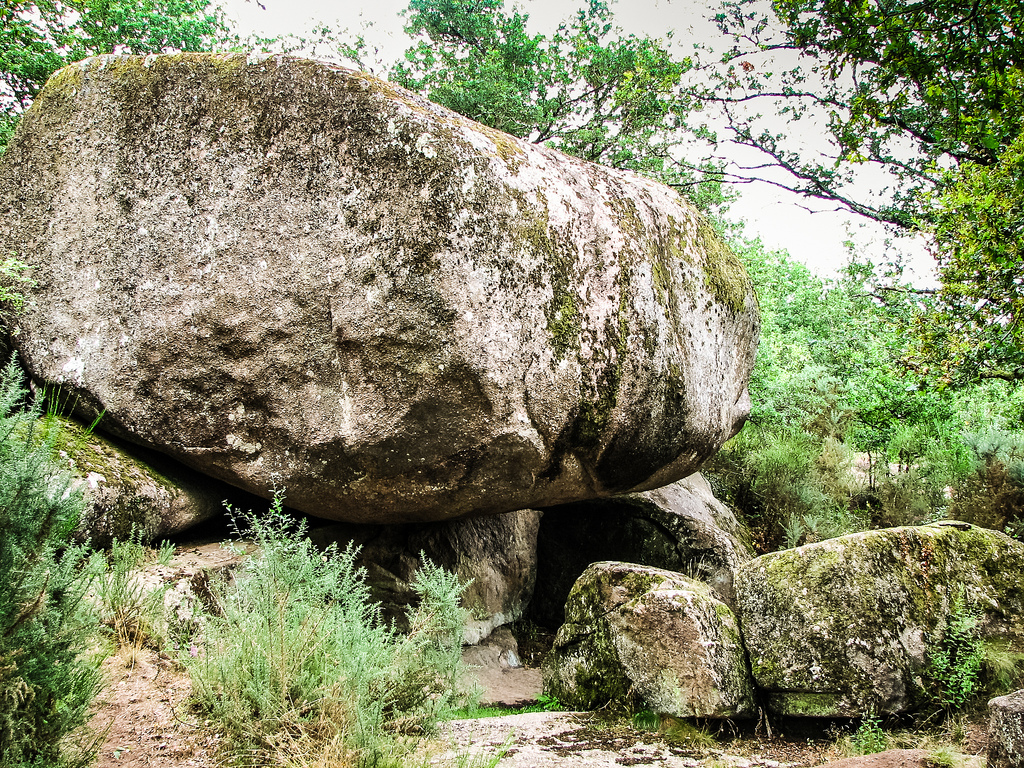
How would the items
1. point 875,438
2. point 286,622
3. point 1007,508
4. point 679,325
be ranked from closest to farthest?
point 286,622
point 679,325
point 1007,508
point 875,438

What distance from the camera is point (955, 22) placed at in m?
6.80

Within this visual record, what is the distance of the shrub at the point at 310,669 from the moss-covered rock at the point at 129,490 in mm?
1189

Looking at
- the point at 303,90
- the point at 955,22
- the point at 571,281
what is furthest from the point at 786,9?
the point at 303,90

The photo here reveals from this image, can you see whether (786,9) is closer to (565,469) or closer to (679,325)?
(679,325)

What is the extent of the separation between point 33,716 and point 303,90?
149 inches

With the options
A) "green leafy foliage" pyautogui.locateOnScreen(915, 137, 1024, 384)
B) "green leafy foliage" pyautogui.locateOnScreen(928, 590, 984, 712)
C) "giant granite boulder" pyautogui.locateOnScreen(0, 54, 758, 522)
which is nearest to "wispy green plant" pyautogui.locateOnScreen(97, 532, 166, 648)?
"giant granite boulder" pyautogui.locateOnScreen(0, 54, 758, 522)

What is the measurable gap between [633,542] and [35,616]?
5425 millimetres

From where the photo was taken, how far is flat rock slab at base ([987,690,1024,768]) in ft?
8.82

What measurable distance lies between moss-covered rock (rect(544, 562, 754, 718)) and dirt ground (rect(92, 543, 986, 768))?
0.23 meters

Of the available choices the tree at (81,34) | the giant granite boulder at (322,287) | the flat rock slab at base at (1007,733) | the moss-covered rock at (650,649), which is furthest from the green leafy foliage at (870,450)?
the tree at (81,34)

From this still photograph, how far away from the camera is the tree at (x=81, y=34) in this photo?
8805mm

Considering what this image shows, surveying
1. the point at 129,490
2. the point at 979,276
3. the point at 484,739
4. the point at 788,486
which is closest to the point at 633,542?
the point at 788,486

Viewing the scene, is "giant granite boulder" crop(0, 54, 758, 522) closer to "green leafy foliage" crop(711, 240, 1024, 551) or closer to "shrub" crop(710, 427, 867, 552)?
"green leafy foliage" crop(711, 240, 1024, 551)

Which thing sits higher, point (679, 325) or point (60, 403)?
point (679, 325)
